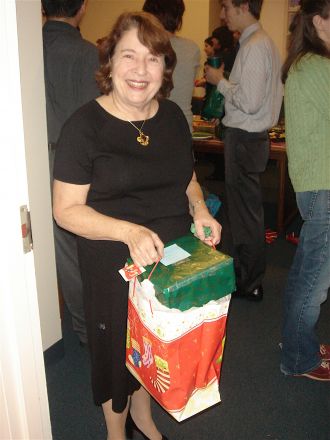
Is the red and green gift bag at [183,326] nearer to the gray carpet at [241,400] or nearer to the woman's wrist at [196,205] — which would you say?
the woman's wrist at [196,205]

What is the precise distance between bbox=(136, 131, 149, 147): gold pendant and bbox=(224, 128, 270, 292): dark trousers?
1204mm

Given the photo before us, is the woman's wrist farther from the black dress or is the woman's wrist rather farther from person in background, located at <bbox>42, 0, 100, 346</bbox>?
person in background, located at <bbox>42, 0, 100, 346</bbox>

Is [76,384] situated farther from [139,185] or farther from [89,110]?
[89,110]

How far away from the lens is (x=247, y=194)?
2.41 metres

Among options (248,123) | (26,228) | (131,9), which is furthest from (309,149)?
(131,9)

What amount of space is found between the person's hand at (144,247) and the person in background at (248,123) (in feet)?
4.53

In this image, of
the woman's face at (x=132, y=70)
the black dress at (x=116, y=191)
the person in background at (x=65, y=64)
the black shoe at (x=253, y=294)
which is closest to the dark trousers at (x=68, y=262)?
the person in background at (x=65, y=64)

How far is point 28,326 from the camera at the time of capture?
92 cm

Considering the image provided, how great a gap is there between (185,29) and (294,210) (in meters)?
3.19

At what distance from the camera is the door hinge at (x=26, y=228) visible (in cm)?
85

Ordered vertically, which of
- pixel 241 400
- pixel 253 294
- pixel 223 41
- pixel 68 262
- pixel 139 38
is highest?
pixel 223 41

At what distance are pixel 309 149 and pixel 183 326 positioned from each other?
87cm

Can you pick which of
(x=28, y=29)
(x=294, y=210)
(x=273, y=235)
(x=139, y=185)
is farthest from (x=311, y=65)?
(x=294, y=210)

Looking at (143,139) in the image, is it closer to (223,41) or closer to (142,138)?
(142,138)
